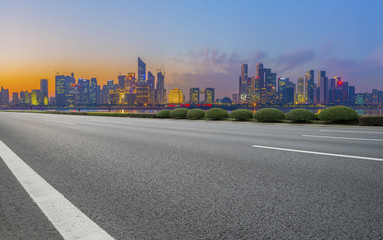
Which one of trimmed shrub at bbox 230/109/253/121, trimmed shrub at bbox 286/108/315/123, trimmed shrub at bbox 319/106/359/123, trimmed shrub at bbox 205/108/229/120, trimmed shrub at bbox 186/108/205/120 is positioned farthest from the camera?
trimmed shrub at bbox 186/108/205/120

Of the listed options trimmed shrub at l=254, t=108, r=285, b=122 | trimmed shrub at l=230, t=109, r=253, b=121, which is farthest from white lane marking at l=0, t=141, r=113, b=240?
trimmed shrub at l=230, t=109, r=253, b=121

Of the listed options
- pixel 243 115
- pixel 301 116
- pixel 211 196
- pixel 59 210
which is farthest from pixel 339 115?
pixel 59 210

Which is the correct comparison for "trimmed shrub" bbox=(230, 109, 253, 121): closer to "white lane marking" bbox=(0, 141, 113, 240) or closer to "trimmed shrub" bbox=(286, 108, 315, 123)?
"trimmed shrub" bbox=(286, 108, 315, 123)

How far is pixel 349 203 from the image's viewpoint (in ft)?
9.04

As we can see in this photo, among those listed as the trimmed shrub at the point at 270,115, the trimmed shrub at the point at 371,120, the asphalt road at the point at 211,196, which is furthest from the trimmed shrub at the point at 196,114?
the asphalt road at the point at 211,196

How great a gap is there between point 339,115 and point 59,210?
758 inches

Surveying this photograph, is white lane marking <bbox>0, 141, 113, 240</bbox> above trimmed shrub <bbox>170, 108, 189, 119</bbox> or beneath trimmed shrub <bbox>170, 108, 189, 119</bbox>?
beneath

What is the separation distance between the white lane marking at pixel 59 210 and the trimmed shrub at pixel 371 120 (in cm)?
1884

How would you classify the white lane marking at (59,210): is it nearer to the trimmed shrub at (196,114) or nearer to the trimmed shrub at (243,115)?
the trimmed shrub at (243,115)

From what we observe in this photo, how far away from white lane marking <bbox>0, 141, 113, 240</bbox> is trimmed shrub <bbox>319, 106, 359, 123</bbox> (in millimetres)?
18907

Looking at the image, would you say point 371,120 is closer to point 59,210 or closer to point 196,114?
point 196,114

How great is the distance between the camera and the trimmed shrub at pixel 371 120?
15992mm

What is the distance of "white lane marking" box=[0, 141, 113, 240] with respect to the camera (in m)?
2.12

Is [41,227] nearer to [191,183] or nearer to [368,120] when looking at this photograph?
[191,183]
